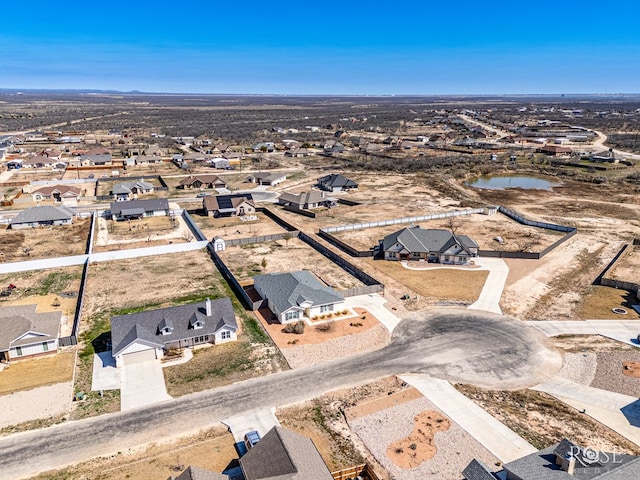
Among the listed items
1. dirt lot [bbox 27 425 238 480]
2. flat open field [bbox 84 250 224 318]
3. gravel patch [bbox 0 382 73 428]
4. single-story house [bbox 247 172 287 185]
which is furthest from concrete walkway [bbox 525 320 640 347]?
single-story house [bbox 247 172 287 185]

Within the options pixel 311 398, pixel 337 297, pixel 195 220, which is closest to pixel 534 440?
pixel 311 398

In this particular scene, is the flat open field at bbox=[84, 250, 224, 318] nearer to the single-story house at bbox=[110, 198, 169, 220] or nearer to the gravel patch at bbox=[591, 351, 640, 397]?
the single-story house at bbox=[110, 198, 169, 220]

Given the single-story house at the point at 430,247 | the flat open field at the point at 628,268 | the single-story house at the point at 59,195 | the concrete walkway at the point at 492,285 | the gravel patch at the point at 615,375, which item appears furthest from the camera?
the single-story house at the point at 59,195

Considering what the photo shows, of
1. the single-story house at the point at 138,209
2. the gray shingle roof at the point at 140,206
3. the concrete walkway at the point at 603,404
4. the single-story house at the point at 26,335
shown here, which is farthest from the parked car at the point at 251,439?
the gray shingle roof at the point at 140,206

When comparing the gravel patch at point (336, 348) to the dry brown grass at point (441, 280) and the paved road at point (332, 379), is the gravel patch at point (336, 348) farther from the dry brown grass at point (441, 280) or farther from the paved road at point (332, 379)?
the dry brown grass at point (441, 280)

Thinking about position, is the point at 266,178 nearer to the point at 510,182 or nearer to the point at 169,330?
the point at 510,182

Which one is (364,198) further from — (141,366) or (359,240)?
(141,366)

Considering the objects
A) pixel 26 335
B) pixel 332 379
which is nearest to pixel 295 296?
pixel 332 379

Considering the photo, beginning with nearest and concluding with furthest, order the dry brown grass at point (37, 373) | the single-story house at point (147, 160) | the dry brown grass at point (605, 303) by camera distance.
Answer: the dry brown grass at point (37, 373) < the dry brown grass at point (605, 303) < the single-story house at point (147, 160)
